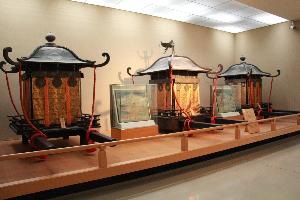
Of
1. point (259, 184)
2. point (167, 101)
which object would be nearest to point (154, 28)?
point (167, 101)

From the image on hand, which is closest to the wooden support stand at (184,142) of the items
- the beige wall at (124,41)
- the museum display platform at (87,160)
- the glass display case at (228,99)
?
the museum display platform at (87,160)

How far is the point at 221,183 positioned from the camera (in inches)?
126

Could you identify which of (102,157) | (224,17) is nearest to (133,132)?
(102,157)

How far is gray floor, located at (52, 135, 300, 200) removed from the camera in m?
2.85

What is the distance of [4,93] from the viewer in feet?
15.3

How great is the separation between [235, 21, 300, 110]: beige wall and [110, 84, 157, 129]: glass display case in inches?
200

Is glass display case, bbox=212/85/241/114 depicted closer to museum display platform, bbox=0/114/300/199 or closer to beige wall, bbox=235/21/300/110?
museum display platform, bbox=0/114/300/199

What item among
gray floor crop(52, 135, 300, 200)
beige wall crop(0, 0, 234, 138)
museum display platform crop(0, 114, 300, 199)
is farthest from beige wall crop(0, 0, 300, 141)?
gray floor crop(52, 135, 300, 200)

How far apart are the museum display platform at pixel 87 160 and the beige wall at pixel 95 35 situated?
1.71 m

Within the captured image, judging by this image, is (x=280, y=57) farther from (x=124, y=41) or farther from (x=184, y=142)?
(x=184, y=142)

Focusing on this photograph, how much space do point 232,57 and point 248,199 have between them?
6841mm

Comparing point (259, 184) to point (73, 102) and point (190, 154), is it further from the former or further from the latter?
point (73, 102)

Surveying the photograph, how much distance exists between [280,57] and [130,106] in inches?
221

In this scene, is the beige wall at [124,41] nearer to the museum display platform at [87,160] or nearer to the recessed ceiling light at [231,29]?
the recessed ceiling light at [231,29]
